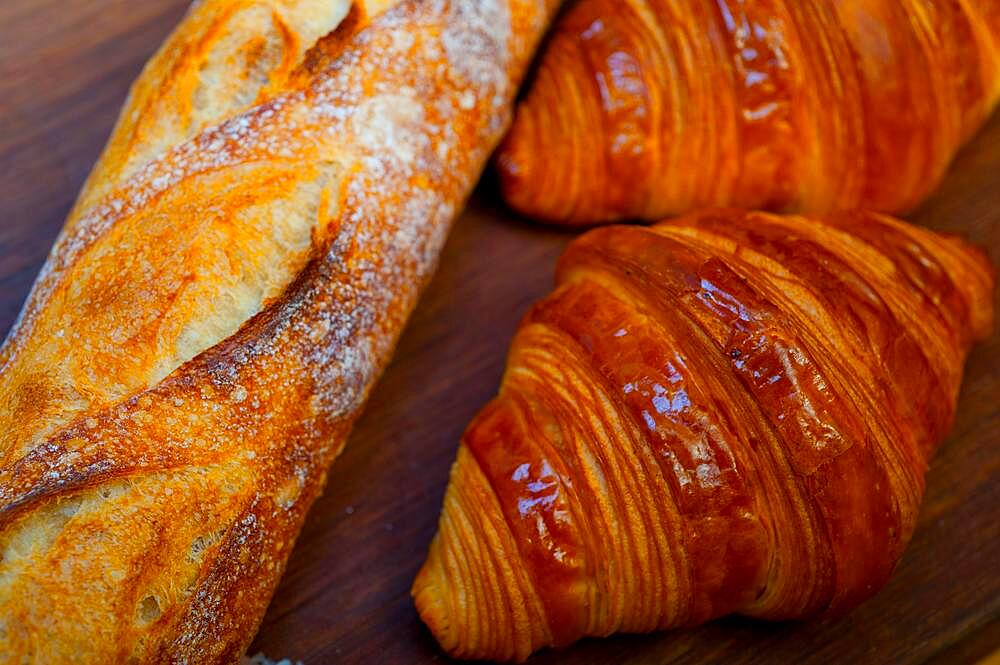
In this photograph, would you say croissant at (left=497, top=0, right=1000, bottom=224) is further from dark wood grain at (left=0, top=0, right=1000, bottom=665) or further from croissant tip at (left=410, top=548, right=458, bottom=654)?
croissant tip at (left=410, top=548, right=458, bottom=654)

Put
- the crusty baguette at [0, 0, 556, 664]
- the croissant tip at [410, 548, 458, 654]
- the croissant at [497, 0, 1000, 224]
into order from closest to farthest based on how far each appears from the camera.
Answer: the crusty baguette at [0, 0, 556, 664], the croissant tip at [410, 548, 458, 654], the croissant at [497, 0, 1000, 224]

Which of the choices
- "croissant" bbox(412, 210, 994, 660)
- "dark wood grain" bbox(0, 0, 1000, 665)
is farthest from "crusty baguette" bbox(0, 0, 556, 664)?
"croissant" bbox(412, 210, 994, 660)

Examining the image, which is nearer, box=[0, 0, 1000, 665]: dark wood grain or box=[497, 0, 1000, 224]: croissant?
box=[0, 0, 1000, 665]: dark wood grain

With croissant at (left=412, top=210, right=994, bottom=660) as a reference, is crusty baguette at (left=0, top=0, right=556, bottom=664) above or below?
above

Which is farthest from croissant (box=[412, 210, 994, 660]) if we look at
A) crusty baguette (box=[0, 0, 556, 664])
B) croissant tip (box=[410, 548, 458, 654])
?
crusty baguette (box=[0, 0, 556, 664])

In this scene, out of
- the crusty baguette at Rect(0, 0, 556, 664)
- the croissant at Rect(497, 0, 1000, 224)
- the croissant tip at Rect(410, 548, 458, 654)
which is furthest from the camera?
the croissant at Rect(497, 0, 1000, 224)

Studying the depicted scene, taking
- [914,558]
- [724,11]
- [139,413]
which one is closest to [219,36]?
[139,413]

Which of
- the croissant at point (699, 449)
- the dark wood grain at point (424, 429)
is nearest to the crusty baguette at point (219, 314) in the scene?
the dark wood grain at point (424, 429)

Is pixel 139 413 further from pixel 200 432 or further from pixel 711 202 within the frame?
pixel 711 202
